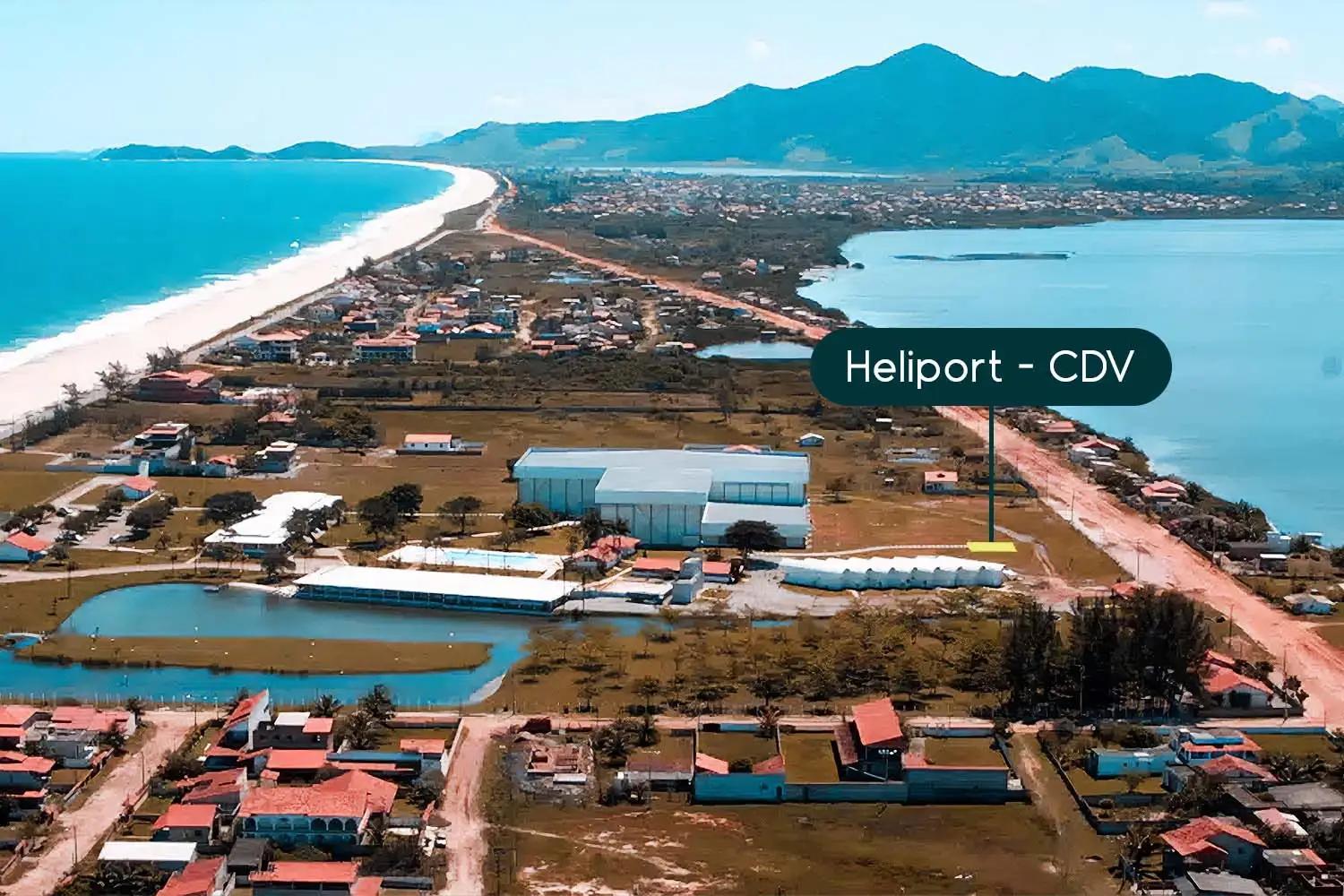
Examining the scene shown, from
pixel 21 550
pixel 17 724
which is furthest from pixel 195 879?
pixel 21 550

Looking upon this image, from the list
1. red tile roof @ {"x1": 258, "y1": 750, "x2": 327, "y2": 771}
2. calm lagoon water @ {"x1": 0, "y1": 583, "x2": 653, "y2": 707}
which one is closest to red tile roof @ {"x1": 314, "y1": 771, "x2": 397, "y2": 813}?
red tile roof @ {"x1": 258, "y1": 750, "x2": 327, "y2": 771}

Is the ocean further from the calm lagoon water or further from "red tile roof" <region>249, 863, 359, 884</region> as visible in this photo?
"red tile roof" <region>249, 863, 359, 884</region>

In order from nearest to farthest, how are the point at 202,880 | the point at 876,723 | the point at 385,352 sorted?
the point at 202,880 < the point at 876,723 < the point at 385,352

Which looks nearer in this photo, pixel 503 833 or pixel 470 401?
pixel 503 833

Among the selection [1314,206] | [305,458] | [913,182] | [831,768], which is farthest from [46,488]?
[913,182]

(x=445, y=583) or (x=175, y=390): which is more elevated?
(x=175, y=390)

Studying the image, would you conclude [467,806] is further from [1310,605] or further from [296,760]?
[1310,605]

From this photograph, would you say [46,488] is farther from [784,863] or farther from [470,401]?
[784,863]
